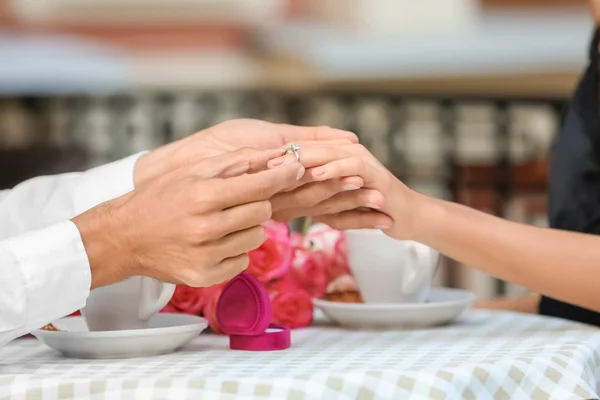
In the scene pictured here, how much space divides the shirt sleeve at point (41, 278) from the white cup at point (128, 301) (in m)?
0.08

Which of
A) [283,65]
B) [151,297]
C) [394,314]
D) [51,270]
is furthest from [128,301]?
[283,65]

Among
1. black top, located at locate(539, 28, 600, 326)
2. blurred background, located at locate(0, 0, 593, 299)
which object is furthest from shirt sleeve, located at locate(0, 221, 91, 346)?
blurred background, located at locate(0, 0, 593, 299)

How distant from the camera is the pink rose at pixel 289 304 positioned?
115 cm

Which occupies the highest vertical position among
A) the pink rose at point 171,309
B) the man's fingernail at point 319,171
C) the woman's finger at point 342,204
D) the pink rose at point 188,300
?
the man's fingernail at point 319,171

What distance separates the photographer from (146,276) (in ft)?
3.23

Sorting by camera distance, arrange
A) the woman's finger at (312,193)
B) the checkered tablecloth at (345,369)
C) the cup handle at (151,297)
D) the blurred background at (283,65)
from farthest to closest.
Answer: the blurred background at (283,65)
the woman's finger at (312,193)
the cup handle at (151,297)
the checkered tablecloth at (345,369)

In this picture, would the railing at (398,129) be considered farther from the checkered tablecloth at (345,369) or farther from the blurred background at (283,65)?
the checkered tablecloth at (345,369)

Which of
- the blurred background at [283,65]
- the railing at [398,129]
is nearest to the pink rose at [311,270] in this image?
the railing at [398,129]

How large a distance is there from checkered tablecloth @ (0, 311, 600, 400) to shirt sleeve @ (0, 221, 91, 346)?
5 centimetres

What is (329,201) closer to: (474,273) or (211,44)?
(474,273)

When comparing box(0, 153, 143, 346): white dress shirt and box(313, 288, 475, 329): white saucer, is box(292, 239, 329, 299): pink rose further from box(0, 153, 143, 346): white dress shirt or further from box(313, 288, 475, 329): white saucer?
box(0, 153, 143, 346): white dress shirt

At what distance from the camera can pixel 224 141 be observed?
4.09 ft

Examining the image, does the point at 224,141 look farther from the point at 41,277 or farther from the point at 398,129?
the point at 398,129

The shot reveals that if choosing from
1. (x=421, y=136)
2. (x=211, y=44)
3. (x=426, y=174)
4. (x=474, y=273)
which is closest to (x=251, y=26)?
(x=211, y=44)
